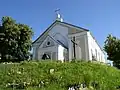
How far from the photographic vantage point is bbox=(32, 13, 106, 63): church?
35.8m

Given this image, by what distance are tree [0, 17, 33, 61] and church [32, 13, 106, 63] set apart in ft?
6.13

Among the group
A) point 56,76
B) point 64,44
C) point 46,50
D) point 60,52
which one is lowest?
point 56,76

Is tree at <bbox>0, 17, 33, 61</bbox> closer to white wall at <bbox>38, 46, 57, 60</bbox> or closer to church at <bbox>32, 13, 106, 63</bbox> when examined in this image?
church at <bbox>32, 13, 106, 63</bbox>

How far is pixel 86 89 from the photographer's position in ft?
44.7

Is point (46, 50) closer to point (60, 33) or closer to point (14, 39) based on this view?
point (60, 33)

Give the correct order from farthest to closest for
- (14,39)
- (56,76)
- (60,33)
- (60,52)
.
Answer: (60,33) → (14,39) → (60,52) → (56,76)

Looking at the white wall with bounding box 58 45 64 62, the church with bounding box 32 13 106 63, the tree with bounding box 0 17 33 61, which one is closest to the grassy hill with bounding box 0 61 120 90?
the white wall with bounding box 58 45 64 62

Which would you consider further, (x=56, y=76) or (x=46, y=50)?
(x=46, y=50)

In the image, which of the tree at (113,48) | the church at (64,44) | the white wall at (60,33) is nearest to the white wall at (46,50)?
the church at (64,44)

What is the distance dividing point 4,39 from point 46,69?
21.9 metres

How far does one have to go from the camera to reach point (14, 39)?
38219 mm

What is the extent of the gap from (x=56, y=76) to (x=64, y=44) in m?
23.1

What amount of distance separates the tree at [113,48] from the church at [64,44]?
8.36 feet

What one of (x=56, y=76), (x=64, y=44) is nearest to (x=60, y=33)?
(x=64, y=44)
